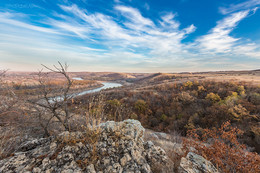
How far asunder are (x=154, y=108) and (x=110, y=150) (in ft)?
62.9

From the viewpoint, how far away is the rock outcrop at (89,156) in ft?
6.90

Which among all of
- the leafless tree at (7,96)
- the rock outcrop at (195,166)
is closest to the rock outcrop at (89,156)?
the rock outcrop at (195,166)

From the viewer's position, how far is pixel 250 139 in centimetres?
997

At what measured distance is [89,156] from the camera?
2.42 meters

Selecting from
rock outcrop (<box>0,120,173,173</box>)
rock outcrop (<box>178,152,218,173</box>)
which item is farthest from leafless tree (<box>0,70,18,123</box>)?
rock outcrop (<box>178,152,218,173</box>)

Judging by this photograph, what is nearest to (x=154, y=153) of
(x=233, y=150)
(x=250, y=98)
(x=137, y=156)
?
(x=137, y=156)

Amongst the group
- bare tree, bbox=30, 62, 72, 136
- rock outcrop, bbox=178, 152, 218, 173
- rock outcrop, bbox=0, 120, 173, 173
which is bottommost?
rock outcrop, bbox=178, 152, 218, 173

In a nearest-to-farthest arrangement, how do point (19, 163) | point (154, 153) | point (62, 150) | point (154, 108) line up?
point (19, 163) → point (62, 150) → point (154, 153) → point (154, 108)

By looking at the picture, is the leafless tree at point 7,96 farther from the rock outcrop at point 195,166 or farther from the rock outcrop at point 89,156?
the rock outcrop at point 195,166

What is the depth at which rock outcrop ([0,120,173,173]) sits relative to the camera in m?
2.10

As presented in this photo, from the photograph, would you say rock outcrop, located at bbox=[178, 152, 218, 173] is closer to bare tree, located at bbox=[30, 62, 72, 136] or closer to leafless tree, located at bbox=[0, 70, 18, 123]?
bare tree, located at bbox=[30, 62, 72, 136]

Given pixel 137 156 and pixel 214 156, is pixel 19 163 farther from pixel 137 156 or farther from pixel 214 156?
pixel 214 156

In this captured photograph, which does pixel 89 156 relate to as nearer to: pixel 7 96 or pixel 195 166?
pixel 195 166

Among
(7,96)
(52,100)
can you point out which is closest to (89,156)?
(52,100)
